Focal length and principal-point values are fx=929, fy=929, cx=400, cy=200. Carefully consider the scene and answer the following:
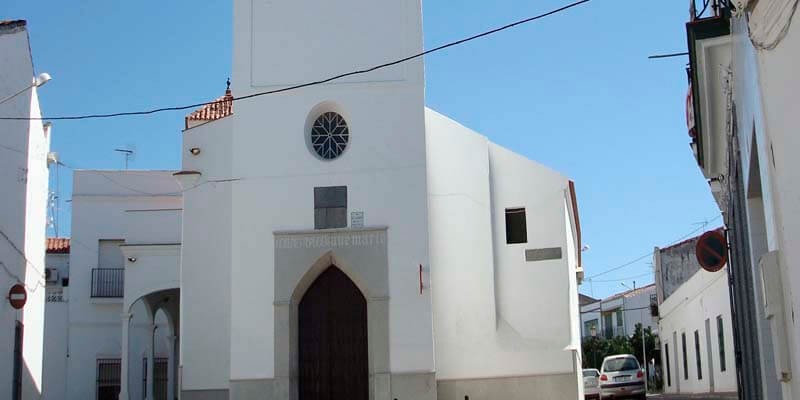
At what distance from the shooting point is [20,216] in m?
19.8

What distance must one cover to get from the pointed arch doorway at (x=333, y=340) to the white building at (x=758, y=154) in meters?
7.00

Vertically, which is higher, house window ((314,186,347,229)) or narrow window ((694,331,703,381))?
house window ((314,186,347,229))

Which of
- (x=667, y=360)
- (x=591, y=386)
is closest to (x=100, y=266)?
(x=591, y=386)

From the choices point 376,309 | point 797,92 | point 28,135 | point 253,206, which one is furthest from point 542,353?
point 797,92

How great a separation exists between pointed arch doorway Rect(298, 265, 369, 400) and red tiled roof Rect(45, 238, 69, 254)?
16654 millimetres

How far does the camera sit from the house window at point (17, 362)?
18984 mm

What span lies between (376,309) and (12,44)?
30.0 ft

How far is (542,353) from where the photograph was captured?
19.6 m

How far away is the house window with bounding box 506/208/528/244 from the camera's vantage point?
2034 centimetres

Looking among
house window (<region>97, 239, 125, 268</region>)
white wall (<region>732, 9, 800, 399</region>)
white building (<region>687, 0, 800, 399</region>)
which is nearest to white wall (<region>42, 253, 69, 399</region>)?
house window (<region>97, 239, 125, 268</region>)

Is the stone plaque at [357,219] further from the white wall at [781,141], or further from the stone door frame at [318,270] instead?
the white wall at [781,141]

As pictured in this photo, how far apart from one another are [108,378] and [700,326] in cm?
1908

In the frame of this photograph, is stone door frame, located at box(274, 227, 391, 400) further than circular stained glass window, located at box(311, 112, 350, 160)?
No

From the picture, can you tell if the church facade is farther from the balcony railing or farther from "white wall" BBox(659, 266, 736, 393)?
the balcony railing
